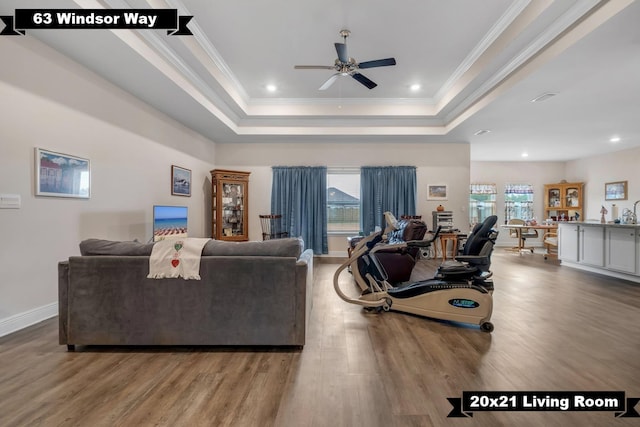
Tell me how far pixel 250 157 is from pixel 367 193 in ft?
9.72

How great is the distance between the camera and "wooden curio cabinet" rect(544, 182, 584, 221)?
920cm

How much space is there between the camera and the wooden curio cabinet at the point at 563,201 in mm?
9195

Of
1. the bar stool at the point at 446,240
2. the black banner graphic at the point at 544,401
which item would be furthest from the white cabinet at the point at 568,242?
the black banner graphic at the point at 544,401

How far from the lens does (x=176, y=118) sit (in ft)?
17.3

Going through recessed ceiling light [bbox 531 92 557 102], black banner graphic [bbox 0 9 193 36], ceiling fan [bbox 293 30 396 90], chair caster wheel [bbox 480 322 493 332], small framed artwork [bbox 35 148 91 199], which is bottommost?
chair caster wheel [bbox 480 322 493 332]

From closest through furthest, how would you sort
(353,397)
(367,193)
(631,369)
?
(353,397) < (631,369) < (367,193)

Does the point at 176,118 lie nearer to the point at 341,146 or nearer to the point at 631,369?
the point at 341,146

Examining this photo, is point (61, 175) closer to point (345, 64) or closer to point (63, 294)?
point (63, 294)

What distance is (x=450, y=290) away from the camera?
2861mm

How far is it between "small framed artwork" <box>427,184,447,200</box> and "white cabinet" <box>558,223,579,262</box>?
2.41m

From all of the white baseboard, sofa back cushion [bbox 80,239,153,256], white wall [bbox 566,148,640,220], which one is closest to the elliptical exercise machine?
sofa back cushion [bbox 80,239,153,256]

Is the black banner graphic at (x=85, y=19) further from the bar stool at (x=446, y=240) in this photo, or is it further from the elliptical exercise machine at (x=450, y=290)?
the bar stool at (x=446, y=240)

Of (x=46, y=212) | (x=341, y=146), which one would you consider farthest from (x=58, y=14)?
(x=341, y=146)

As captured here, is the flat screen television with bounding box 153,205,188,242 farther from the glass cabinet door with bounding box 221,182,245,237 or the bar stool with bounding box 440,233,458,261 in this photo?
the bar stool with bounding box 440,233,458,261
